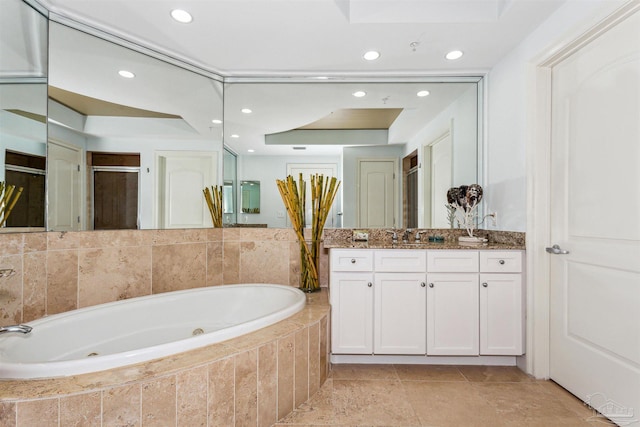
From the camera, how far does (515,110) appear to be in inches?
84.2

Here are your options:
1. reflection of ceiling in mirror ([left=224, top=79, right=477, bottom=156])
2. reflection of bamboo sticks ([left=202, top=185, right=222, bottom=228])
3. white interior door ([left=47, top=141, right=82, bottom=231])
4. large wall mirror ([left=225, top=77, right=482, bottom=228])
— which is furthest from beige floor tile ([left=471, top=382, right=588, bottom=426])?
white interior door ([left=47, top=141, right=82, bottom=231])

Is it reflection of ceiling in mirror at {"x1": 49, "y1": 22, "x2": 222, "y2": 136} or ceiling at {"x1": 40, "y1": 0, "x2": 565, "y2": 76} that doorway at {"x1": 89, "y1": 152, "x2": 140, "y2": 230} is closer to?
reflection of ceiling in mirror at {"x1": 49, "y1": 22, "x2": 222, "y2": 136}

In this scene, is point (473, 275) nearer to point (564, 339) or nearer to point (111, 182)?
point (564, 339)

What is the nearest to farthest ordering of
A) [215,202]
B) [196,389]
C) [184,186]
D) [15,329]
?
[196,389] < [15,329] < [184,186] < [215,202]

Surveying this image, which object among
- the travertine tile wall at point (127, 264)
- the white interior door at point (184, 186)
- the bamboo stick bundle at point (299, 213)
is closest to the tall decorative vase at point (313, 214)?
the bamboo stick bundle at point (299, 213)

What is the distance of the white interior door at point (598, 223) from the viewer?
1.44 m

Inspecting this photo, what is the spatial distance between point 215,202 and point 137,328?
1.05 meters

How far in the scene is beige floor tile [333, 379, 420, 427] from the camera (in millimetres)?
1557

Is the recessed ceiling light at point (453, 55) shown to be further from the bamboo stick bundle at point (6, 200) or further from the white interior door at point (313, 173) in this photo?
the bamboo stick bundle at point (6, 200)

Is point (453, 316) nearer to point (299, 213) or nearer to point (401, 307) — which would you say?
point (401, 307)

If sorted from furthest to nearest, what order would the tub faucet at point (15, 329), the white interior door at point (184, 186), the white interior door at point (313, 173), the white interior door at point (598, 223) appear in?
the white interior door at point (313, 173) → the white interior door at point (184, 186) → the white interior door at point (598, 223) → the tub faucet at point (15, 329)

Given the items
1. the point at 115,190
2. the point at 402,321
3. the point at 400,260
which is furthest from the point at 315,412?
the point at 115,190

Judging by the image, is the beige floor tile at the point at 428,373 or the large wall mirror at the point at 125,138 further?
the beige floor tile at the point at 428,373

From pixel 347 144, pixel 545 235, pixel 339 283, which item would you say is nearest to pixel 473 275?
pixel 545 235
